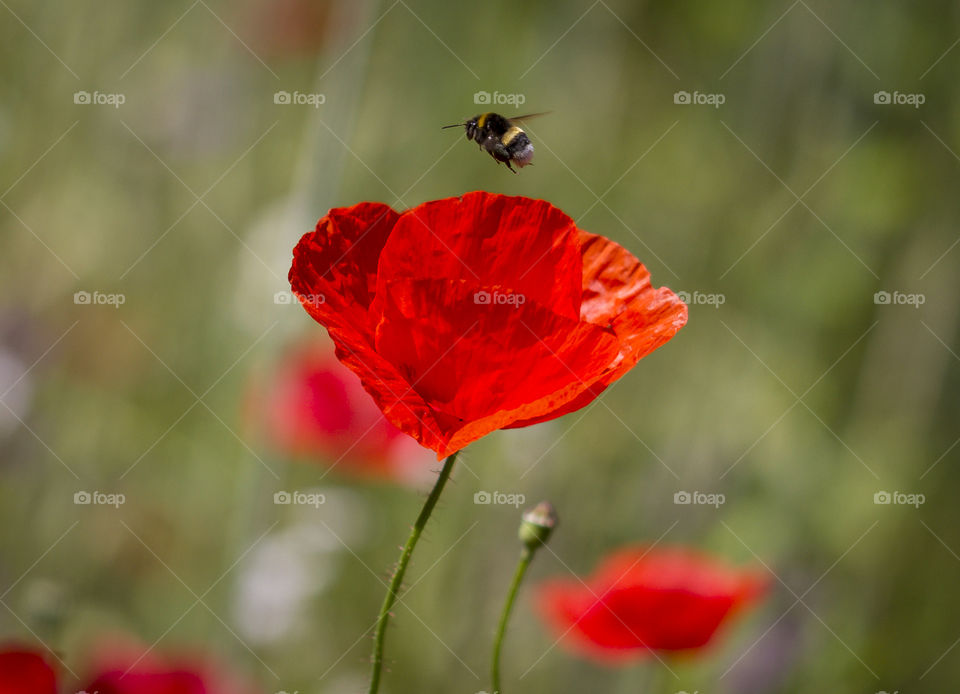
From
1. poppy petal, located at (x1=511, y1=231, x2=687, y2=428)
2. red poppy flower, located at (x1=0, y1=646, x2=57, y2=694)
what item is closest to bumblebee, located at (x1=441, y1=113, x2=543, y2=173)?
poppy petal, located at (x1=511, y1=231, x2=687, y2=428)

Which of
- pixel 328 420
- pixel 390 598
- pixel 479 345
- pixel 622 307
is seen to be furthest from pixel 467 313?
pixel 328 420

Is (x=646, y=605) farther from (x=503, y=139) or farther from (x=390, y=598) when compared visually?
(x=390, y=598)

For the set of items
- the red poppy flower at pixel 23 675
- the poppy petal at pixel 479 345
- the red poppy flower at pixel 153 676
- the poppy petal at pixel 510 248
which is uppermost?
the poppy petal at pixel 510 248

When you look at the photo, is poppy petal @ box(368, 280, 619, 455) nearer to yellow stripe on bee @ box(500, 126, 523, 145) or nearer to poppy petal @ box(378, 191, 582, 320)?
poppy petal @ box(378, 191, 582, 320)

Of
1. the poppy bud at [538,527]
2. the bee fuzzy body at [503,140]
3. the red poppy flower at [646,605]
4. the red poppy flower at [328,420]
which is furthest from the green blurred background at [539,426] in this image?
the poppy bud at [538,527]

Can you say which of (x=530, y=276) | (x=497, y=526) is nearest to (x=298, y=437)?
(x=497, y=526)

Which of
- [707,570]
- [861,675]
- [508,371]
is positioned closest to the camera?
[508,371]

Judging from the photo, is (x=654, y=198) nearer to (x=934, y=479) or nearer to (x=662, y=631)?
(x=934, y=479)

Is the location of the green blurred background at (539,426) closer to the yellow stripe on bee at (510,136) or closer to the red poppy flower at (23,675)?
the yellow stripe on bee at (510,136)
